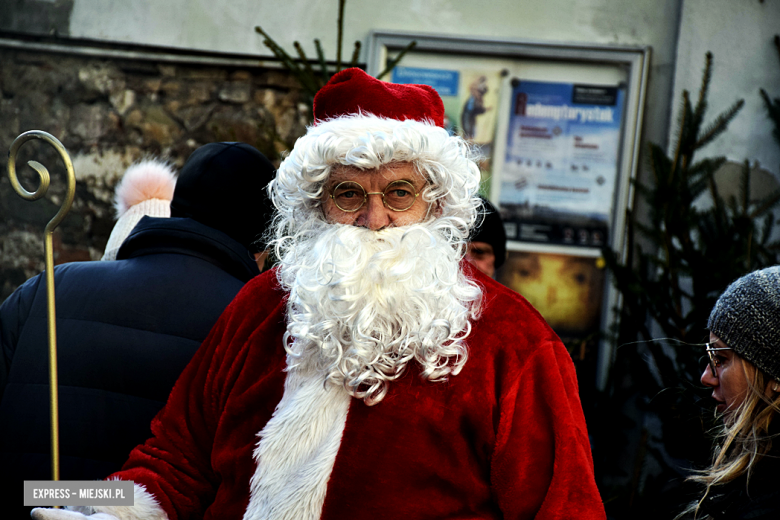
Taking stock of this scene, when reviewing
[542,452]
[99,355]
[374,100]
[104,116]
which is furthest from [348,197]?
[104,116]

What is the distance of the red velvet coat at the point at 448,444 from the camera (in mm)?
1453

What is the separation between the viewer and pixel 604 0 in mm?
4281

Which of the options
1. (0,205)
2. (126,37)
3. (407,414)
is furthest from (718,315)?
(0,205)

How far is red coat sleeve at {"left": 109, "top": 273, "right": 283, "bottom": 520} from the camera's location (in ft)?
5.66

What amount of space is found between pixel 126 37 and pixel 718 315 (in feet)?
14.2

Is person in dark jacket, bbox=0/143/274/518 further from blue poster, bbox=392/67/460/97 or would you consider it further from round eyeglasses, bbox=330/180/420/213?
blue poster, bbox=392/67/460/97

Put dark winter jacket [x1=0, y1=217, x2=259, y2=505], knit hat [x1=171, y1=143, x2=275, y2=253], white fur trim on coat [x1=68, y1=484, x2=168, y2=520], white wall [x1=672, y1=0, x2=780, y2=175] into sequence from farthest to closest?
white wall [x1=672, y1=0, x2=780, y2=175]
knit hat [x1=171, y1=143, x2=275, y2=253]
dark winter jacket [x1=0, y1=217, x2=259, y2=505]
white fur trim on coat [x1=68, y1=484, x2=168, y2=520]

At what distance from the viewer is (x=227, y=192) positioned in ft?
7.62

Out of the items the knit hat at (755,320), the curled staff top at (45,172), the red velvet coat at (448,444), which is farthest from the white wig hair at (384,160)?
the knit hat at (755,320)

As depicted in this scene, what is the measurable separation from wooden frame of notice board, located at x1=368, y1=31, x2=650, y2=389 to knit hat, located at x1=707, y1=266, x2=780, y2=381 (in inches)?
104

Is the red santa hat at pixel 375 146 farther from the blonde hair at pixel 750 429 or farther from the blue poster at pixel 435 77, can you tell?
the blue poster at pixel 435 77

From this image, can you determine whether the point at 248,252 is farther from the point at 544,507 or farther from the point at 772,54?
the point at 772,54

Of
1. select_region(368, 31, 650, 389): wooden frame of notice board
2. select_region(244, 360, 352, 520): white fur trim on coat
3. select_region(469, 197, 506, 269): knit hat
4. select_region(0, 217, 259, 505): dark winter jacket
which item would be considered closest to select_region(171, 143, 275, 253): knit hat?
select_region(0, 217, 259, 505): dark winter jacket

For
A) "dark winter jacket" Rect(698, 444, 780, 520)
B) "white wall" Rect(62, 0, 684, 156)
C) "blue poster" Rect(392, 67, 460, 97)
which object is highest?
"white wall" Rect(62, 0, 684, 156)
